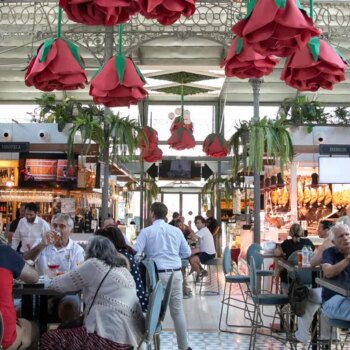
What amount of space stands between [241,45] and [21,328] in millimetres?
2623

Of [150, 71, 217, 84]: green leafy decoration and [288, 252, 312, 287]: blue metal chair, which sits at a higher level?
[150, 71, 217, 84]: green leafy decoration

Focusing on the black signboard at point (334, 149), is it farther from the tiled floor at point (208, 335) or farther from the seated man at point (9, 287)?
the seated man at point (9, 287)

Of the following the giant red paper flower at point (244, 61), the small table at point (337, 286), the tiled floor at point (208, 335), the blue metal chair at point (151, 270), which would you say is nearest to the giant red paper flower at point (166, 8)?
the giant red paper flower at point (244, 61)

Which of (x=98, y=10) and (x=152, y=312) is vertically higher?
(x=98, y=10)

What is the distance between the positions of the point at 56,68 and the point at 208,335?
4.79 m

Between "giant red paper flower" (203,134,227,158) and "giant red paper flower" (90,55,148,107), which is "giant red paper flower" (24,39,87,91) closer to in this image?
"giant red paper flower" (90,55,148,107)

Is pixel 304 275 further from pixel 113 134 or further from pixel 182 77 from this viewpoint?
pixel 182 77

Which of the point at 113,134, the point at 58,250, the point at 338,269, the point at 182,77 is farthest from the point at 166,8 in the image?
the point at 182,77

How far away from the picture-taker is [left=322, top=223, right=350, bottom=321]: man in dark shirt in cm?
475

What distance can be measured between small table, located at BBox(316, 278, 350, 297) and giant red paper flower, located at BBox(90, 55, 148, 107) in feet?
7.40

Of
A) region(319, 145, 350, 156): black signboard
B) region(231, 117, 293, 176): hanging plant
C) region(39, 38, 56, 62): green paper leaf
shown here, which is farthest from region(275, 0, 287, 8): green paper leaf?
region(319, 145, 350, 156): black signboard

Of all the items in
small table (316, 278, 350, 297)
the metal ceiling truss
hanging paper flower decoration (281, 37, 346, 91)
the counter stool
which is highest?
the metal ceiling truss

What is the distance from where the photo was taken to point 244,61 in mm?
2689

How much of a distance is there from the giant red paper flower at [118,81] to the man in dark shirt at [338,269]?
2538mm
